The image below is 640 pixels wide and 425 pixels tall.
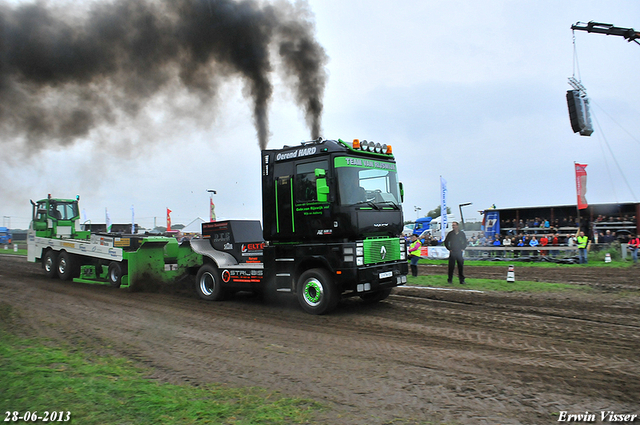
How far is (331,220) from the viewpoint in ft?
25.3

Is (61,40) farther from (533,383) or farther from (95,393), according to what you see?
(533,383)

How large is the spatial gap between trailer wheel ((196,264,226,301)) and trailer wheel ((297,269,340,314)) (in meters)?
2.49

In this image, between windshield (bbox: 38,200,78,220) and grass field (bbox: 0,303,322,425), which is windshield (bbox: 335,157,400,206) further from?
windshield (bbox: 38,200,78,220)

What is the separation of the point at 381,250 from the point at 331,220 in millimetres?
1263

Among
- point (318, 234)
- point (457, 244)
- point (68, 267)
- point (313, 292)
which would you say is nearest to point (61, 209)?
point (68, 267)

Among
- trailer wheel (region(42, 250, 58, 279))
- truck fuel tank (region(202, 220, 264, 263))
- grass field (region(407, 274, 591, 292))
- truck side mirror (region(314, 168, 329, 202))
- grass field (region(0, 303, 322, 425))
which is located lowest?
grass field (region(407, 274, 591, 292))

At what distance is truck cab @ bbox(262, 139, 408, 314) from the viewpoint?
25.1 feet


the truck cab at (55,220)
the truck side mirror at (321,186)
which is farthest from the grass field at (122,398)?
the truck cab at (55,220)

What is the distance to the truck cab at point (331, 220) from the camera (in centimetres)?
766

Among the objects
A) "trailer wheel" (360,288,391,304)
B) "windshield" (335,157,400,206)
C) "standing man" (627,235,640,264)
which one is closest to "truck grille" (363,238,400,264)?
"windshield" (335,157,400,206)

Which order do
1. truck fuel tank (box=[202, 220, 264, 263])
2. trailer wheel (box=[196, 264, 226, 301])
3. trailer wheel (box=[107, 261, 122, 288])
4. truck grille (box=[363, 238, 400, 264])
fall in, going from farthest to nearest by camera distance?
trailer wheel (box=[107, 261, 122, 288]), truck fuel tank (box=[202, 220, 264, 263]), trailer wheel (box=[196, 264, 226, 301]), truck grille (box=[363, 238, 400, 264])

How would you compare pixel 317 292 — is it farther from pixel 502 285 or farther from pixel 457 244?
pixel 502 285

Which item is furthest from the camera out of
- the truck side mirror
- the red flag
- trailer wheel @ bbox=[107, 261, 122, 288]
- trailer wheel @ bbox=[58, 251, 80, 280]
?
the red flag

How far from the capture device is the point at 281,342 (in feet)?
20.3
